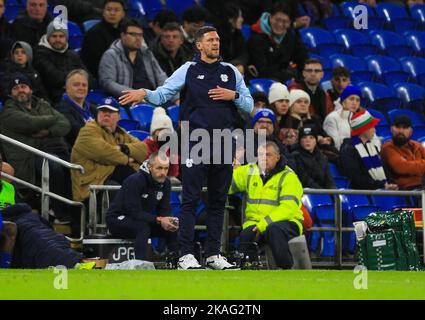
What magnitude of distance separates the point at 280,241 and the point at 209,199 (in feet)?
4.72

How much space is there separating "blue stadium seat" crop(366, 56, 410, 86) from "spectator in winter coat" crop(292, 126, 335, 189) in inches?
176

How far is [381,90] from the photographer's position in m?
18.3

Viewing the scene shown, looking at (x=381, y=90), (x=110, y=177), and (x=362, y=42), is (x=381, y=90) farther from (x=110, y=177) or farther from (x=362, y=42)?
(x=110, y=177)

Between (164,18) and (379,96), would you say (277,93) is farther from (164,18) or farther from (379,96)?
(379,96)

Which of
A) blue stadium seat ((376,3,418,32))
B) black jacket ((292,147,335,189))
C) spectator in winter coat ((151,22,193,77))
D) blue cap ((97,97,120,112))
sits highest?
blue stadium seat ((376,3,418,32))

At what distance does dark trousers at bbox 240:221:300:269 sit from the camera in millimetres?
12602

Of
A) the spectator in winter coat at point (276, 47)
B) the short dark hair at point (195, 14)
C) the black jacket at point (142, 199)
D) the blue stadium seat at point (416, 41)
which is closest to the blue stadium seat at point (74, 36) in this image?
the short dark hair at point (195, 14)

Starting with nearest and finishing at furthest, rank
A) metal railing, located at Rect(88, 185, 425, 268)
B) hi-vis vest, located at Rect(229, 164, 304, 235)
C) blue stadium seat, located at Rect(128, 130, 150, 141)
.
→ hi-vis vest, located at Rect(229, 164, 304, 235) < metal railing, located at Rect(88, 185, 425, 268) < blue stadium seat, located at Rect(128, 130, 150, 141)

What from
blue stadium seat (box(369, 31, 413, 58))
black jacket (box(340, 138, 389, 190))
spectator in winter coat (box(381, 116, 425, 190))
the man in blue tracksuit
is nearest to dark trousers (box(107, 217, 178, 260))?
the man in blue tracksuit

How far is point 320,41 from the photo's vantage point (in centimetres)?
1947

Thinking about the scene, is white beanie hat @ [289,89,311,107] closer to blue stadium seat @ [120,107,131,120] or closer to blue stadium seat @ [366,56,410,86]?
blue stadium seat @ [120,107,131,120]

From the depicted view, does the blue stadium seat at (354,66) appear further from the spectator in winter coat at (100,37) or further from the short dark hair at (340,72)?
the spectator in winter coat at (100,37)

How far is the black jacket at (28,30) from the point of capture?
618 inches
